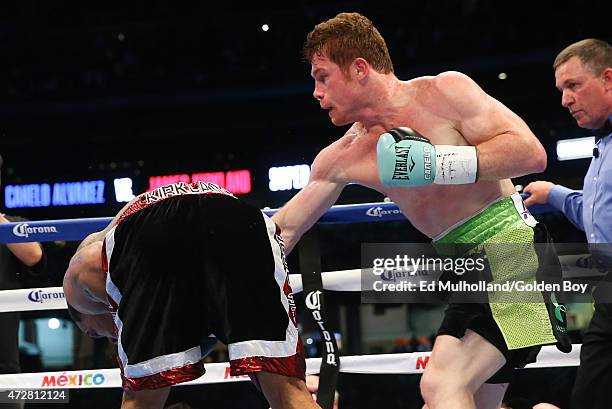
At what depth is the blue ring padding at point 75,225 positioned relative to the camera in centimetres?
300

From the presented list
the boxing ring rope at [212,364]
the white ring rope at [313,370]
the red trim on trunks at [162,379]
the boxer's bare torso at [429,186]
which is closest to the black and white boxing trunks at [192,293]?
the red trim on trunks at [162,379]

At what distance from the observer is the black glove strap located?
288 cm

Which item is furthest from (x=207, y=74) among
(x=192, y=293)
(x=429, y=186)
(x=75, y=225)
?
(x=192, y=293)

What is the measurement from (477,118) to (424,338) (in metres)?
9.43

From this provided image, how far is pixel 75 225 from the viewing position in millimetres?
3014

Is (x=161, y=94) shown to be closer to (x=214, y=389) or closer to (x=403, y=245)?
(x=214, y=389)

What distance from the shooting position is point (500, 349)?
7.54 ft

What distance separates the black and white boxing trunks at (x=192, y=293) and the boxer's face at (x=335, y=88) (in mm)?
627

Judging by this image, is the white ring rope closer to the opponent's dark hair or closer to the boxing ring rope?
the boxing ring rope

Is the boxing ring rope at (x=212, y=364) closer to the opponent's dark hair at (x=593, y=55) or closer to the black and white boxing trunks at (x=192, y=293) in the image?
the opponent's dark hair at (x=593, y=55)

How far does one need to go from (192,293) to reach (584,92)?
1.71 m

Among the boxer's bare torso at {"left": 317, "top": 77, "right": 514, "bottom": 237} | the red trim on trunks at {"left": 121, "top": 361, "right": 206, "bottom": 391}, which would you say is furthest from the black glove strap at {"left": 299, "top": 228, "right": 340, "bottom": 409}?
the red trim on trunks at {"left": 121, "top": 361, "right": 206, "bottom": 391}

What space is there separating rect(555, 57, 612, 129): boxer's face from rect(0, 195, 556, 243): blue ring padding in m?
0.76

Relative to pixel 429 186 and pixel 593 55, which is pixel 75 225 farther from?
pixel 593 55
